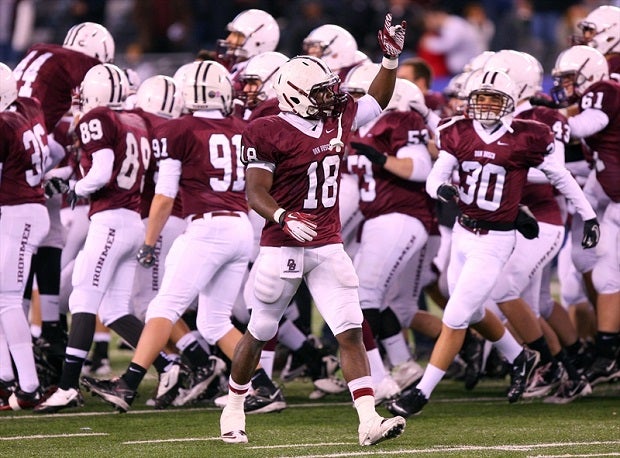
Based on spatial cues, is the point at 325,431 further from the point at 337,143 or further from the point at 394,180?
the point at 394,180

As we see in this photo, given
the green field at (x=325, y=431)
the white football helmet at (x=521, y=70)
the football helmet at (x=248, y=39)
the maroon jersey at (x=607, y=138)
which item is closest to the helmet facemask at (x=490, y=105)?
the white football helmet at (x=521, y=70)

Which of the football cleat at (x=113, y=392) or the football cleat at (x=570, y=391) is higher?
the football cleat at (x=113, y=392)

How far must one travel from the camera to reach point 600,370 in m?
8.30

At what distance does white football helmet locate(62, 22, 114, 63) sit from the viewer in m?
9.15

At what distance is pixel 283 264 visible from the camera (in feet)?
20.6

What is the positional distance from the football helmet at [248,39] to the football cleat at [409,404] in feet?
10.2

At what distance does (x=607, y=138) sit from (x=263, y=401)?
2.69 m

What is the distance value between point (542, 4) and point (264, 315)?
10.2m

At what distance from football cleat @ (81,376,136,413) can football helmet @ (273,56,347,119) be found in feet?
6.33

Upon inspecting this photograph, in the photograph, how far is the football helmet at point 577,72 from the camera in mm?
8445

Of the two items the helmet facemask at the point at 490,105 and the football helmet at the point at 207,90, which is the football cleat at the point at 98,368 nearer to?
the football helmet at the point at 207,90

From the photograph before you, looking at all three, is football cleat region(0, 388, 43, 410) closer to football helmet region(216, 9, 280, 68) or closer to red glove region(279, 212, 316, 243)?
red glove region(279, 212, 316, 243)

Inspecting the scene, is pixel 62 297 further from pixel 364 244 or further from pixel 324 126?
pixel 324 126

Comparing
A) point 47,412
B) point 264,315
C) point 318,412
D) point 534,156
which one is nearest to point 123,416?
point 47,412
